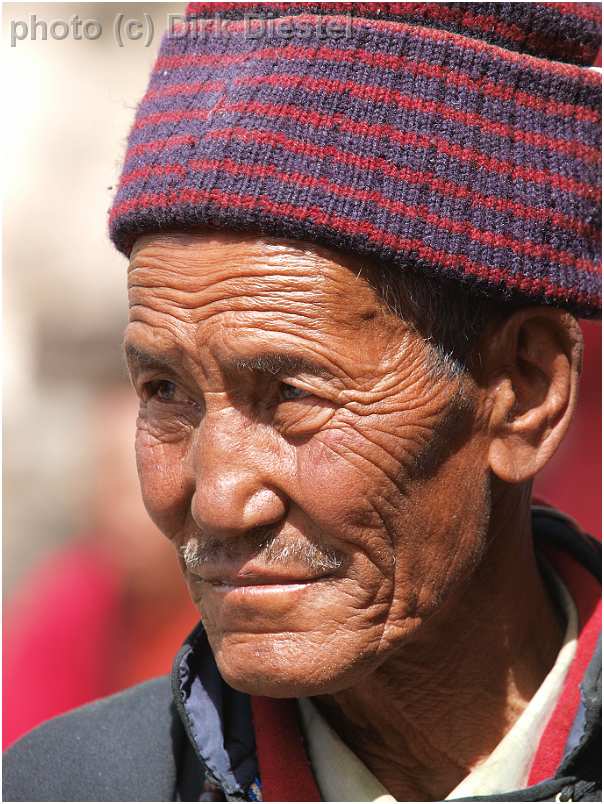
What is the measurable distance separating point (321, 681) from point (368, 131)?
1.18 metres

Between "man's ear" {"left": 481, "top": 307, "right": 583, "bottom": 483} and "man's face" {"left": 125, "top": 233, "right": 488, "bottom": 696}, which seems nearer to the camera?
"man's face" {"left": 125, "top": 233, "right": 488, "bottom": 696}

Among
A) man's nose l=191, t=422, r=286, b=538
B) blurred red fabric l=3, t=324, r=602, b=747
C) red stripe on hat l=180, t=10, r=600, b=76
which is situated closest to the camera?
man's nose l=191, t=422, r=286, b=538

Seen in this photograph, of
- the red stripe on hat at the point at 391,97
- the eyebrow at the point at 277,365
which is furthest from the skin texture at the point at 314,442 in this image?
the red stripe on hat at the point at 391,97

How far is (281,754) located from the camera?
2520 millimetres

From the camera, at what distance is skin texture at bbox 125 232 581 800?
90.0 inches

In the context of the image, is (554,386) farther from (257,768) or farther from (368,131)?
(257,768)

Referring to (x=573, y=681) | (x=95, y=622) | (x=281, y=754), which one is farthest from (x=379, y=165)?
(x=95, y=622)

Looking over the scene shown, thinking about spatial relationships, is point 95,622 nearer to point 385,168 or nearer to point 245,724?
point 245,724

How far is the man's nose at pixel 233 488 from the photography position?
88.2 inches

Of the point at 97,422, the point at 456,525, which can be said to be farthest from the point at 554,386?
the point at 97,422

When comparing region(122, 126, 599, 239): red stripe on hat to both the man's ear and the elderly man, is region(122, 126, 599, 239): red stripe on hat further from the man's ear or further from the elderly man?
the man's ear

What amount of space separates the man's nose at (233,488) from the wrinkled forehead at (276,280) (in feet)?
0.91

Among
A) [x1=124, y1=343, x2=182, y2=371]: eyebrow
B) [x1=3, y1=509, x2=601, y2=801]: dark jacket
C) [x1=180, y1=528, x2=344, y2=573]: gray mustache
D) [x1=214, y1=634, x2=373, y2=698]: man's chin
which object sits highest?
[x1=124, y1=343, x2=182, y2=371]: eyebrow

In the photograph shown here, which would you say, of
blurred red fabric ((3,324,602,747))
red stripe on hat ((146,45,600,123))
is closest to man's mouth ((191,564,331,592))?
red stripe on hat ((146,45,600,123))
